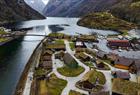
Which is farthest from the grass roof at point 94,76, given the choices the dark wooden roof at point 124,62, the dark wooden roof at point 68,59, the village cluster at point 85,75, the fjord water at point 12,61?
the fjord water at point 12,61

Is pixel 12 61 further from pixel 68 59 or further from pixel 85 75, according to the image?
pixel 85 75

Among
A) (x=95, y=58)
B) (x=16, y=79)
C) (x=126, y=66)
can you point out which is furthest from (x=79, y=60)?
(x=16, y=79)

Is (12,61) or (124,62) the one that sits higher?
(12,61)

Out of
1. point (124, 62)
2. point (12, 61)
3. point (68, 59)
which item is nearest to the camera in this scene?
point (124, 62)

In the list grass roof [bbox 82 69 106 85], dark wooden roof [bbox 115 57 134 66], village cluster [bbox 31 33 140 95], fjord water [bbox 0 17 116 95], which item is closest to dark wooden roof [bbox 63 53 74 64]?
village cluster [bbox 31 33 140 95]

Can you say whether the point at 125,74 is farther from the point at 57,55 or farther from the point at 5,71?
the point at 5,71

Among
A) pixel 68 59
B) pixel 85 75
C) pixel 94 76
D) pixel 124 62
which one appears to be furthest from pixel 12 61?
pixel 124 62

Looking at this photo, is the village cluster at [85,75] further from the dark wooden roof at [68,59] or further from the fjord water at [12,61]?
the fjord water at [12,61]

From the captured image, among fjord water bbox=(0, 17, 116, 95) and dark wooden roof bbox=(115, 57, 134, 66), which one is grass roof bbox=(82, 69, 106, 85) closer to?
dark wooden roof bbox=(115, 57, 134, 66)
